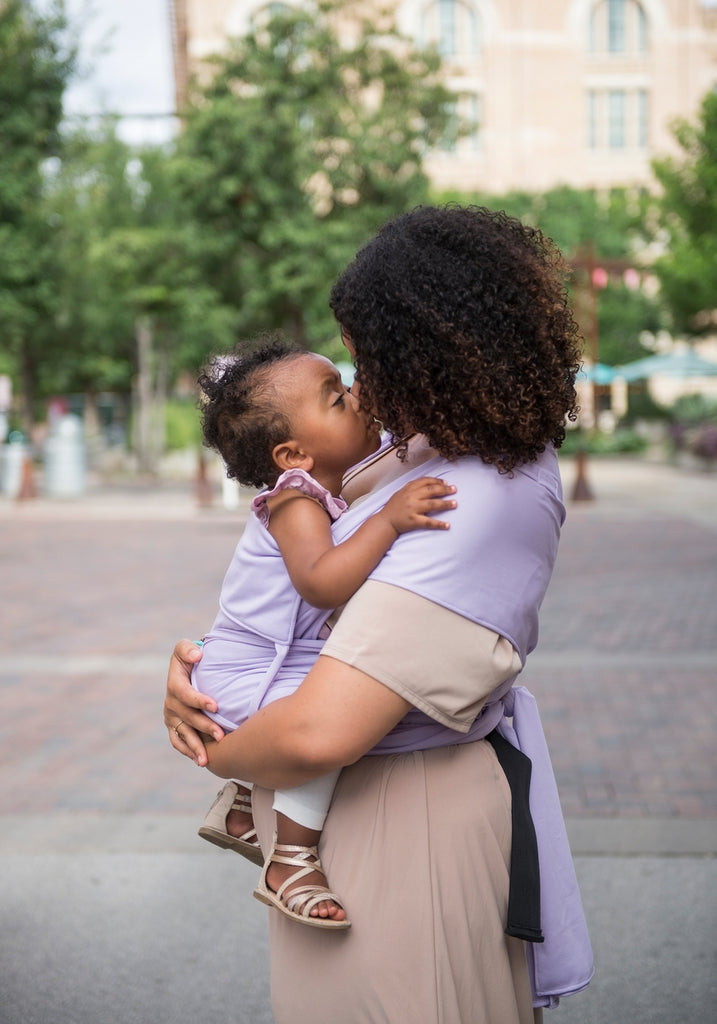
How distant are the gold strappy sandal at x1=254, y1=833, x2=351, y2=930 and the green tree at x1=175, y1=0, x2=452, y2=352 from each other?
2145cm

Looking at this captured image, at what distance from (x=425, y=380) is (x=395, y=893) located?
74cm

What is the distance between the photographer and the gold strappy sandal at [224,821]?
2068 mm

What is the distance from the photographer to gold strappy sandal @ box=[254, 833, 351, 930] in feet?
5.70

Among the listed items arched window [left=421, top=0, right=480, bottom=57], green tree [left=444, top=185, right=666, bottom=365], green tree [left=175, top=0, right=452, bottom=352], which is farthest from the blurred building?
green tree [left=175, top=0, right=452, bottom=352]

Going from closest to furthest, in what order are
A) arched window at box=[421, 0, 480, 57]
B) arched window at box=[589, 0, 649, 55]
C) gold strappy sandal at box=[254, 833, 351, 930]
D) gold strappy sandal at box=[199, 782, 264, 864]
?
gold strappy sandal at box=[254, 833, 351, 930] → gold strappy sandal at box=[199, 782, 264, 864] → arched window at box=[421, 0, 480, 57] → arched window at box=[589, 0, 649, 55]

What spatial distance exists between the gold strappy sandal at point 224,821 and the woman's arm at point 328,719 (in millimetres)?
456

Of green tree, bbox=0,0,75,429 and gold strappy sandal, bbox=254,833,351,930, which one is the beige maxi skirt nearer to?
gold strappy sandal, bbox=254,833,351,930

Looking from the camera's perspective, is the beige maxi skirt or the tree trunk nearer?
the beige maxi skirt

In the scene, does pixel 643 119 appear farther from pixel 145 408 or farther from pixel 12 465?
pixel 12 465

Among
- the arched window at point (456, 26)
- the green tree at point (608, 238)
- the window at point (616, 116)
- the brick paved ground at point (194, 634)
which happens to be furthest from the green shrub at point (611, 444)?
the arched window at point (456, 26)

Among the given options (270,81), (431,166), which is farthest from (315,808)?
(431,166)

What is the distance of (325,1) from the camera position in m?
22.5

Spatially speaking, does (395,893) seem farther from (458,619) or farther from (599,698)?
(599,698)

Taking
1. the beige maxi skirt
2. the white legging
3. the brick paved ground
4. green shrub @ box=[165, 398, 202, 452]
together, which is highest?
the white legging
